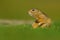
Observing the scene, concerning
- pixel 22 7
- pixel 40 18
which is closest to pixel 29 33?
pixel 40 18

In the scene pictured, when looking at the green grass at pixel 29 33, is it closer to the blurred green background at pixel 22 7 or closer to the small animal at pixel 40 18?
the small animal at pixel 40 18

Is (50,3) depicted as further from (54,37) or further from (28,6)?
(54,37)

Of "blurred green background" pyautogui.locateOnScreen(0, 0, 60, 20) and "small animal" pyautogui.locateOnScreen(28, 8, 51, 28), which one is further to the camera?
"blurred green background" pyautogui.locateOnScreen(0, 0, 60, 20)

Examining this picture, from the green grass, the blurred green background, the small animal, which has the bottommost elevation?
the green grass

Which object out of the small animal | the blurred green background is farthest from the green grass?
the blurred green background

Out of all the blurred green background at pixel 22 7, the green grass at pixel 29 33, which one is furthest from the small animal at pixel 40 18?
the blurred green background at pixel 22 7

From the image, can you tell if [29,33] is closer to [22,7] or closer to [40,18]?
[40,18]

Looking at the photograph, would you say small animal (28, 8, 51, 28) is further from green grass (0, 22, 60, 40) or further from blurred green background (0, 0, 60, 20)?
blurred green background (0, 0, 60, 20)

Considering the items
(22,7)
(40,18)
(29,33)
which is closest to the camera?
(29,33)

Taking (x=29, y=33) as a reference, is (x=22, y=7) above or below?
above
